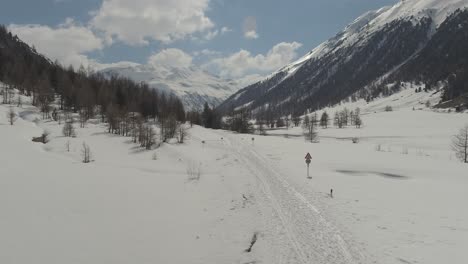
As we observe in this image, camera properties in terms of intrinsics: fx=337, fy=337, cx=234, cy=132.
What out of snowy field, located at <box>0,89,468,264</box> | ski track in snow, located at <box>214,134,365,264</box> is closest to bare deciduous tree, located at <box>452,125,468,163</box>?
snowy field, located at <box>0,89,468,264</box>

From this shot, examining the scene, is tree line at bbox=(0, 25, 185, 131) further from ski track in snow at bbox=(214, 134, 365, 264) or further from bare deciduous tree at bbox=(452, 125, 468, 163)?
bare deciduous tree at bbox=(452, 125, 468, 163)

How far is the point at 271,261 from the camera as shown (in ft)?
46.6

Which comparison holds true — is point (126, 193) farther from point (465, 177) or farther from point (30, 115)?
point (30, 115)

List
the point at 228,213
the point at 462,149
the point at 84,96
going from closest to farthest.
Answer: the point at 228,213 → the point at 462,149 → the point at 84,96

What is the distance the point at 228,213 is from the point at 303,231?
18.2ft

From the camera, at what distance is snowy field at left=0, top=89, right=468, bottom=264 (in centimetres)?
1496

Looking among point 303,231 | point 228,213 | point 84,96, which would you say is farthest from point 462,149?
point 84,96

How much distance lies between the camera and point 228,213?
21562mm

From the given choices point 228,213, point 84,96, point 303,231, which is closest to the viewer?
point 303,231

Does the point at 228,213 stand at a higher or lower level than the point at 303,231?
lower

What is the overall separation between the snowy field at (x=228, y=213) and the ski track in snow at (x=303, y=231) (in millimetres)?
59

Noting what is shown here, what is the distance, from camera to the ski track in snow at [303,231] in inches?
573

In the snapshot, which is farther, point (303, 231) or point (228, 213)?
point (228, 213)

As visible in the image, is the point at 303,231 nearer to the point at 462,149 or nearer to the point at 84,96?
the point at 462,149
